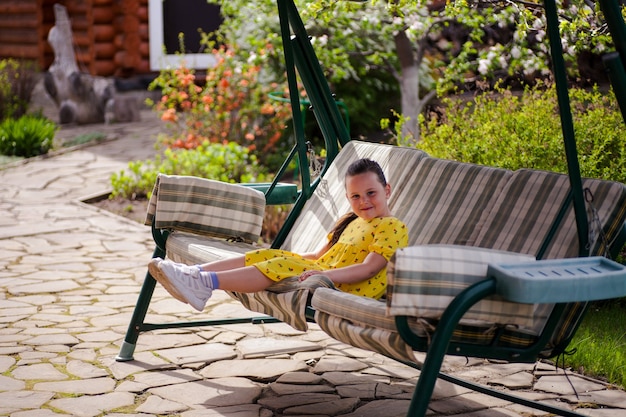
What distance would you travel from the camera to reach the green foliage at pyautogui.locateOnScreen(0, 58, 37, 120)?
11.6 m

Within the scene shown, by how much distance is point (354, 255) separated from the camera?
3.62 metres

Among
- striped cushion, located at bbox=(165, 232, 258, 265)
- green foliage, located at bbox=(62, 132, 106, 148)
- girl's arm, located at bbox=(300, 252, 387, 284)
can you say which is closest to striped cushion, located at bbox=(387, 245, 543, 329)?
girl's arm, located at bbox=(300, 252, 387, 284)

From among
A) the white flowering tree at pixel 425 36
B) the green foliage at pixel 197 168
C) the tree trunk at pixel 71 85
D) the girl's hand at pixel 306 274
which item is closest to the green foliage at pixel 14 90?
the tree trunk at pixel 71 85

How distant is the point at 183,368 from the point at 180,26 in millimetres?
10870

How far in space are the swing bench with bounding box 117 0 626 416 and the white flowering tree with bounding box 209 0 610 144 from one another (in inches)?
42.5

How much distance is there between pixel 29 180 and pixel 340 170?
537 centimetres

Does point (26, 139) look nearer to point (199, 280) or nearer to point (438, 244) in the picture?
point (199, 280)

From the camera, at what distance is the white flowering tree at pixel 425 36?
5.44 meters

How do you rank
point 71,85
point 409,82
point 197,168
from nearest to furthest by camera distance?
point 197,168
point 409,82
point 71,85

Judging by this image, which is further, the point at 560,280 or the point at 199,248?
A: the point at 199,248

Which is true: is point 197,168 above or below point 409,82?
below

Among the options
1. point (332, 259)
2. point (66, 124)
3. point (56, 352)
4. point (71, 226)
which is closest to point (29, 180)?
point (71, 226)

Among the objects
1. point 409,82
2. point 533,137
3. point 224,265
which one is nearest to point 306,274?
point 224,265

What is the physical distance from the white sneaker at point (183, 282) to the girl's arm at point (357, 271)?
36 centimetres
